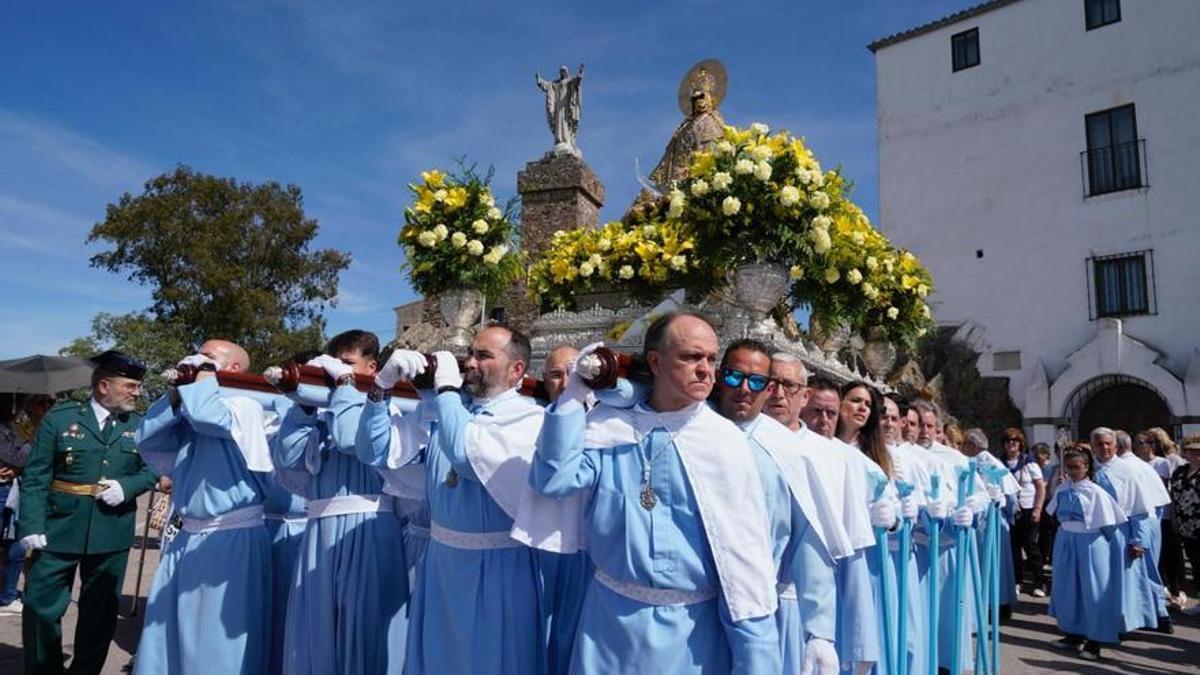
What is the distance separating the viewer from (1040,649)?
7.92 meters

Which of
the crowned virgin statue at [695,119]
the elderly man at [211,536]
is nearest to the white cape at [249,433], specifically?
the elderly man at [211,536]

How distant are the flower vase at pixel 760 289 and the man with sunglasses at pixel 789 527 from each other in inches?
121

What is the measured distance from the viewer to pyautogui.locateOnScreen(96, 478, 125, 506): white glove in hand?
17.6ft

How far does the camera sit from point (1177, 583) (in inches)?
409

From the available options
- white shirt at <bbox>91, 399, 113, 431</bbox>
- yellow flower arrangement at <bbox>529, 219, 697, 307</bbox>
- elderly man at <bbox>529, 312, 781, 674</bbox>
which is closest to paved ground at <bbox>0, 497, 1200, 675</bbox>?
white shirt at <bbox>91, 399, 113, 431</bbox>

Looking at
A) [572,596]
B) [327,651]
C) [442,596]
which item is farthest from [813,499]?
[327,651]

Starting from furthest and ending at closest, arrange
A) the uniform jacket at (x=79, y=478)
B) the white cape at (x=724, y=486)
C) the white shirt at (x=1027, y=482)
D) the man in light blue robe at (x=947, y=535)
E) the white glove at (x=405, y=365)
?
the white shirt at (x=1027, y=482) < the man in light blue robe at (x=947, y=535) < the uniform jacket at (x=79, y=478) < the white glove at (x=405, y=365) < the white cape at (x=724, y=486)

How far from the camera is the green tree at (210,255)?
88.7 ft

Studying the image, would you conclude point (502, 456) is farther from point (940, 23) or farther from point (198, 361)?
point (940, 23)

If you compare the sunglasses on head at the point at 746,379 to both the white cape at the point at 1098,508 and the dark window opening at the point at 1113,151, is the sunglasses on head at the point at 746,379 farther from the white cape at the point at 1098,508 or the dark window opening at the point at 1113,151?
the dark window opening at the point at 1113,151

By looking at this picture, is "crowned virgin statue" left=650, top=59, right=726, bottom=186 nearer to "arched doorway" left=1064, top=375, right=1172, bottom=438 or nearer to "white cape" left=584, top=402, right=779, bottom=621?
"white cape" left=584, top=402, right=779, bottom=621

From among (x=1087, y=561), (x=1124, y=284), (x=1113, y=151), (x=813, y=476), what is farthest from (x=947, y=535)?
(x=1113, y=151)

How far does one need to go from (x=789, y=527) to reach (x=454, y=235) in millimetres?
5066

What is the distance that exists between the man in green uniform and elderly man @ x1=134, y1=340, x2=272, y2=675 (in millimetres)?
1014
